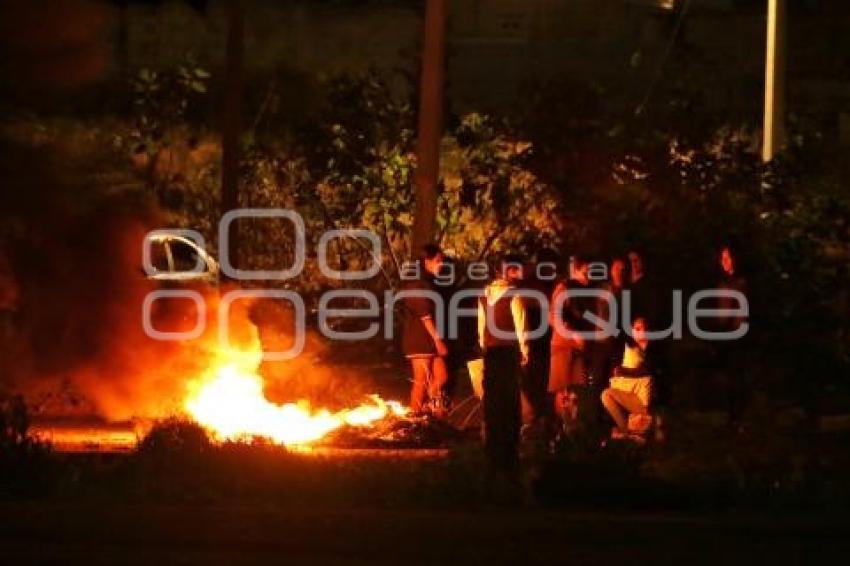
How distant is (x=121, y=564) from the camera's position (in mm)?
8773

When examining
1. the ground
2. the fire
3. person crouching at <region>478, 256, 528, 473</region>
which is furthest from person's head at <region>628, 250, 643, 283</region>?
the ground

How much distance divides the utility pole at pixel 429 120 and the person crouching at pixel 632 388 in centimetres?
333

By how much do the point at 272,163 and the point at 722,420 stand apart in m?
8.43

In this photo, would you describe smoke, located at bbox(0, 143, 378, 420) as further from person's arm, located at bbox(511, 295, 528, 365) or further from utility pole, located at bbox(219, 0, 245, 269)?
utility pole, located at bbox(219, 0, 245, 269)

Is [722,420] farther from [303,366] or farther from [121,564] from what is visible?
[121,564]

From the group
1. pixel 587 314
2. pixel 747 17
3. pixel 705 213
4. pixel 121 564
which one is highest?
pixel 747 17

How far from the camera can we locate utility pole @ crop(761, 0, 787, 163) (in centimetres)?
1970

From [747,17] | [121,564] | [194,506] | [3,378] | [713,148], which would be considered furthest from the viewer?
[747,17]

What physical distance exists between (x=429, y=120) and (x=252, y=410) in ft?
12.2

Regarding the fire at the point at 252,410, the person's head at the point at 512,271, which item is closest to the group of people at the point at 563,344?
the person's head at the point at 512,271

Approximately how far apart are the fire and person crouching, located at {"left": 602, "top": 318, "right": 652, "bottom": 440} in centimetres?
206

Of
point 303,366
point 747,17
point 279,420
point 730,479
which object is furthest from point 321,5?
point 730,479

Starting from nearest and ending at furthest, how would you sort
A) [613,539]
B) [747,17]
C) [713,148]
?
1. [613,539]
2. [713,148]
3. [747,17]

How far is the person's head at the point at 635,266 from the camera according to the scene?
44.5 ft
